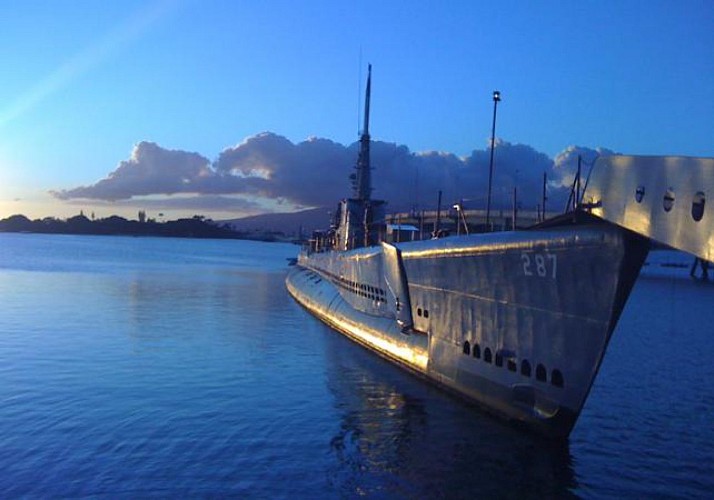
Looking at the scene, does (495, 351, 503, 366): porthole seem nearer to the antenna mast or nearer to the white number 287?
the white number 287

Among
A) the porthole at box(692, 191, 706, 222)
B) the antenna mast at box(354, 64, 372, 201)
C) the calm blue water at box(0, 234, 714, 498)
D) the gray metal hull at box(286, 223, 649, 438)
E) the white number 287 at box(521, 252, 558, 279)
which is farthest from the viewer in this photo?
the antenna mast at box(354, 64, 372, 201)

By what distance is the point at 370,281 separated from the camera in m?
27.5

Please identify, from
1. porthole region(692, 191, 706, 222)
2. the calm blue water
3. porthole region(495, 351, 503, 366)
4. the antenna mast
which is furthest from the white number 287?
the antenna mast

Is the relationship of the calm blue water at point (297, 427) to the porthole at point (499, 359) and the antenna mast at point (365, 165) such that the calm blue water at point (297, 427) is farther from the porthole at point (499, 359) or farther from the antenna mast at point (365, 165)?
the antenna mast at point (365, 165)

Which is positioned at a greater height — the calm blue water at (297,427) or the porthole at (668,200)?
the porthole at (668,200)

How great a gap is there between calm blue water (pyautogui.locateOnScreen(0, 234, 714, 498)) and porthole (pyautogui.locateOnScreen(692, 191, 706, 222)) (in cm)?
489

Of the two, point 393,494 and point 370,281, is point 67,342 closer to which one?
point 370,281

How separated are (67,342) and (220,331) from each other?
669cm

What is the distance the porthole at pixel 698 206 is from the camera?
30.0 feet

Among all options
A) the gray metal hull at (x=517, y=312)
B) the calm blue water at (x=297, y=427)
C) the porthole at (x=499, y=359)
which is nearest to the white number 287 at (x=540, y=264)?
the gray metal hull at (x=517, y=312)

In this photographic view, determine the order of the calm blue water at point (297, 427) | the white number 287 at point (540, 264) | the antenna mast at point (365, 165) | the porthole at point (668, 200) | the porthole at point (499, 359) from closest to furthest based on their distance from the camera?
the porthole at point (668, 200) → the calm blue water at point (297, 427) → the white number 287 at point (540, 264) → the porthole at point (499, 359) → the antenna mast at point (365, 165)

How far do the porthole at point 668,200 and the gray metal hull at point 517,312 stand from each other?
1.62 m

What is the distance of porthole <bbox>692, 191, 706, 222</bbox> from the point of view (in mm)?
9141

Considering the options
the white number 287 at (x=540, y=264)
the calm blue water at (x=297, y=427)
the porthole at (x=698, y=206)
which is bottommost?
the calm blue water at (x=297, y=427)
